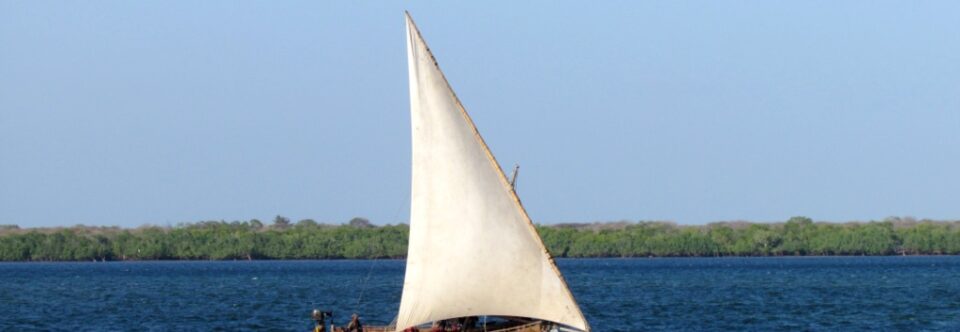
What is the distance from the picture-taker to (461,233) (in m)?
44.1

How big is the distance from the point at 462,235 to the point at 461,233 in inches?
2.1

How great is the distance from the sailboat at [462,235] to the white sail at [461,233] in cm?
2

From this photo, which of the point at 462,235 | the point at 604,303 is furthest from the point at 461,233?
the point at 604,303

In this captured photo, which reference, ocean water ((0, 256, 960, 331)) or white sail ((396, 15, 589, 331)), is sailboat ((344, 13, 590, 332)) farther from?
ocean water ((0, 256, 960, 331))

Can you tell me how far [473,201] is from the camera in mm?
43844

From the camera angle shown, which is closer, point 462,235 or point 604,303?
point 462,235

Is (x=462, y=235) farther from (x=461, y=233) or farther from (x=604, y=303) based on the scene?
(x=604, y=303)

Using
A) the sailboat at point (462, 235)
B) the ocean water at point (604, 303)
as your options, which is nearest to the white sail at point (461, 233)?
the sailboat at point (462, 235)

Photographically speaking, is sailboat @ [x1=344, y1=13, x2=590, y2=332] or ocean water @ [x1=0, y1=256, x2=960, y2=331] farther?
ocean water @ [x1=0, y1=256, x2=960, y2=331]

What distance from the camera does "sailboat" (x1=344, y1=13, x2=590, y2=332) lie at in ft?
142

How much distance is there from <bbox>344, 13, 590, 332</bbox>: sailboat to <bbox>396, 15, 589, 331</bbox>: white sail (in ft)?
0.08

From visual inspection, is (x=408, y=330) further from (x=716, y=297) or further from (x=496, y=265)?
(x=716, y=297)

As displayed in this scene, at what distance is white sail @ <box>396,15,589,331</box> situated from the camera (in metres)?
43.3

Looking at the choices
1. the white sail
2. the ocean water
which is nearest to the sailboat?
the white sail
